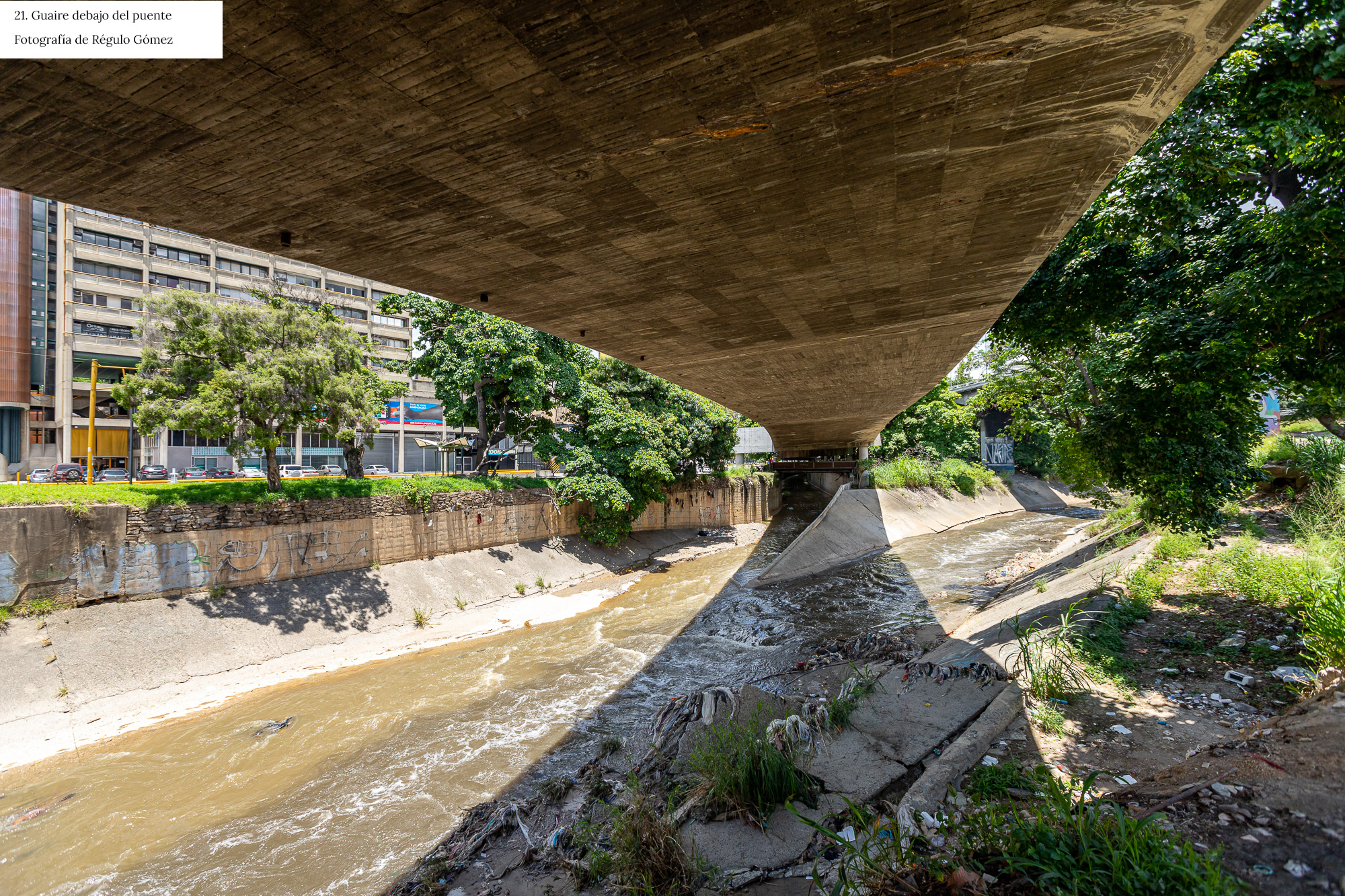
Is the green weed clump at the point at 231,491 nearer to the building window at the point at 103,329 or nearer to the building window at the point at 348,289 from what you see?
the building window at the point at 103,329

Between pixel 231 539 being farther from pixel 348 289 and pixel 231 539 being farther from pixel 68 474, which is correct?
pixel 348 289

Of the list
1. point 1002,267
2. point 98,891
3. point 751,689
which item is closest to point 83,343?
point 98,891

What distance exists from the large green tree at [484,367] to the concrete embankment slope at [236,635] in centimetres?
543

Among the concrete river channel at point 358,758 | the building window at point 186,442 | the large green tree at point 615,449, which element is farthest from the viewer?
the building window at point 186,442

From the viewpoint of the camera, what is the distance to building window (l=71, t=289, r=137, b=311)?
33.4 metres

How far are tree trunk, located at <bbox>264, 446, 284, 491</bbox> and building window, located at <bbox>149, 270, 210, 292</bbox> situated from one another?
3105 centimetres

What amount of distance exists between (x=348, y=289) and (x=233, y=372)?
39.6 metres

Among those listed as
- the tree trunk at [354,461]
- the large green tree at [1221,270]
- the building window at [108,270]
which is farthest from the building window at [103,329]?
the large green tree at [1221,270]

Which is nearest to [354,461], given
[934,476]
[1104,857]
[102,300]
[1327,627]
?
[1104,857]

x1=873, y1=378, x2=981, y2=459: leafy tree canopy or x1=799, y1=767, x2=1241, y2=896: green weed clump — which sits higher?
x1=873, y1=378, x2=981, y2=459: leafy tree canopy

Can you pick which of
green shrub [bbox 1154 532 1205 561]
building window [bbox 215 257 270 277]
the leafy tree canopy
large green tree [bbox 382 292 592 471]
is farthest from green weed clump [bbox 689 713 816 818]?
building window [bbox 215 257 270 277]

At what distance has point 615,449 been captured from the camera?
905 inches

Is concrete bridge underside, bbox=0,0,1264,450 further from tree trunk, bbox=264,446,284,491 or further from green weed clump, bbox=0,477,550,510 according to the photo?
tree trunk, bbox=264,446,284,491

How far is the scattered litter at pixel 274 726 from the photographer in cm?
975
